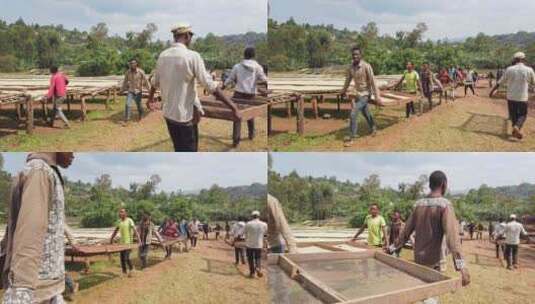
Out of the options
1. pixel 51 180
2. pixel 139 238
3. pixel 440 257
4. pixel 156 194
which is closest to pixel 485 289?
pixel 440 257

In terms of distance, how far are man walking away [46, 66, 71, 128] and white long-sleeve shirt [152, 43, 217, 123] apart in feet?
10.4

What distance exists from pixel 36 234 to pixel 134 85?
5.13m

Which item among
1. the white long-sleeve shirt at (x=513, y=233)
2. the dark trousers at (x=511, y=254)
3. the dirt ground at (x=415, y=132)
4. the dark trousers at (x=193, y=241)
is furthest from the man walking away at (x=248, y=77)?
the dark trousers at (x=511, y=254)

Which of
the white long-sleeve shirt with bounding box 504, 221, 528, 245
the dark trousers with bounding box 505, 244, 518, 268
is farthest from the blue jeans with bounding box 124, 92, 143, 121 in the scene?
the dark trousers with bounding box 505, 244, 518, 268

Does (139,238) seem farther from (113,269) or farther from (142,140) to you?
(142,140)

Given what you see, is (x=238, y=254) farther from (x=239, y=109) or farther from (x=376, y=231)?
(x=239, y=109)

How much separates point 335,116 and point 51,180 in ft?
14.4

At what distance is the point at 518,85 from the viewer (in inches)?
221

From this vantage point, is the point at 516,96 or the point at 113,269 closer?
the point at 516,96

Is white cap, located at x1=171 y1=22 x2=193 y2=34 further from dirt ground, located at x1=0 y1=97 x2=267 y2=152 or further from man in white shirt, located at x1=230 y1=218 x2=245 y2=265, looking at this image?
man in white shirt, located at x1=230 y1=218 x2=245 y2=265

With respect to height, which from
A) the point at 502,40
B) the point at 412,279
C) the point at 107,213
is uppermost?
the point at 502,40

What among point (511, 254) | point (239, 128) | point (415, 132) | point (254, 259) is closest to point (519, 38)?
point (415, 132)

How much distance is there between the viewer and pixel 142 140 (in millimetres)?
5543

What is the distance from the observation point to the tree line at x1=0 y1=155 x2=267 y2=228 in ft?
24.2
